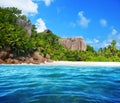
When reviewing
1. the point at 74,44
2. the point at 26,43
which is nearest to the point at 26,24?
the point at 26,43

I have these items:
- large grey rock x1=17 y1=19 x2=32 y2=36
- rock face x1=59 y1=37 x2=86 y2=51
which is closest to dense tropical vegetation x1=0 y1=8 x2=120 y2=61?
large grey rock x1=17 y1=19 x2=32 y2=36

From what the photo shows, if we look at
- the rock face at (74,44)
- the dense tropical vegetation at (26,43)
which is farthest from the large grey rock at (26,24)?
the rock face at (74,44)

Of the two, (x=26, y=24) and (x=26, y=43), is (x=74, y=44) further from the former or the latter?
(x=26, y=43)

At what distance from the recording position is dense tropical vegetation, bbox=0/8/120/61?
3562cm

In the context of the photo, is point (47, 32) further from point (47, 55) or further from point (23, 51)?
point (23, 51)

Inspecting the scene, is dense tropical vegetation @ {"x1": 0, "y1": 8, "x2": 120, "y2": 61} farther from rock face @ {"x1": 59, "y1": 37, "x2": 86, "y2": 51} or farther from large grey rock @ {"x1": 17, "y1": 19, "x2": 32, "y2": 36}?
rock face @ {"x1": 59, "y1": 37, "x2": 86, "y2": 51}

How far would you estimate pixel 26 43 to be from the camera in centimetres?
3756

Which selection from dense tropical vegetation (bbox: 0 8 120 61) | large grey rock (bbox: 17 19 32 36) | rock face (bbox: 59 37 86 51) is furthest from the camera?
rock face (bbox: 59 37 86 51)

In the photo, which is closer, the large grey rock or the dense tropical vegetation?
the dense tropical vegetation

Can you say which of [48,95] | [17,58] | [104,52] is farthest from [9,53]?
[48,95]

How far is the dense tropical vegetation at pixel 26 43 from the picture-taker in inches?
1403

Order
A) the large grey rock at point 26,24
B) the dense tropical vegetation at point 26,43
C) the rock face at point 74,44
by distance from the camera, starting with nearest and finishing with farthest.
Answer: the dense tropical vegetation at point 26,43 < the large grey rock at point 26,24 < the rock face at point 74,44

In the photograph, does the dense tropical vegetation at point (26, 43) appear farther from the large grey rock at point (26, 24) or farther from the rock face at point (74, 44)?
the rock face at point (74, 44)

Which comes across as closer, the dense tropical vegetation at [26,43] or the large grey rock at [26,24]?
the dense tropical vegetation at [26,43]
